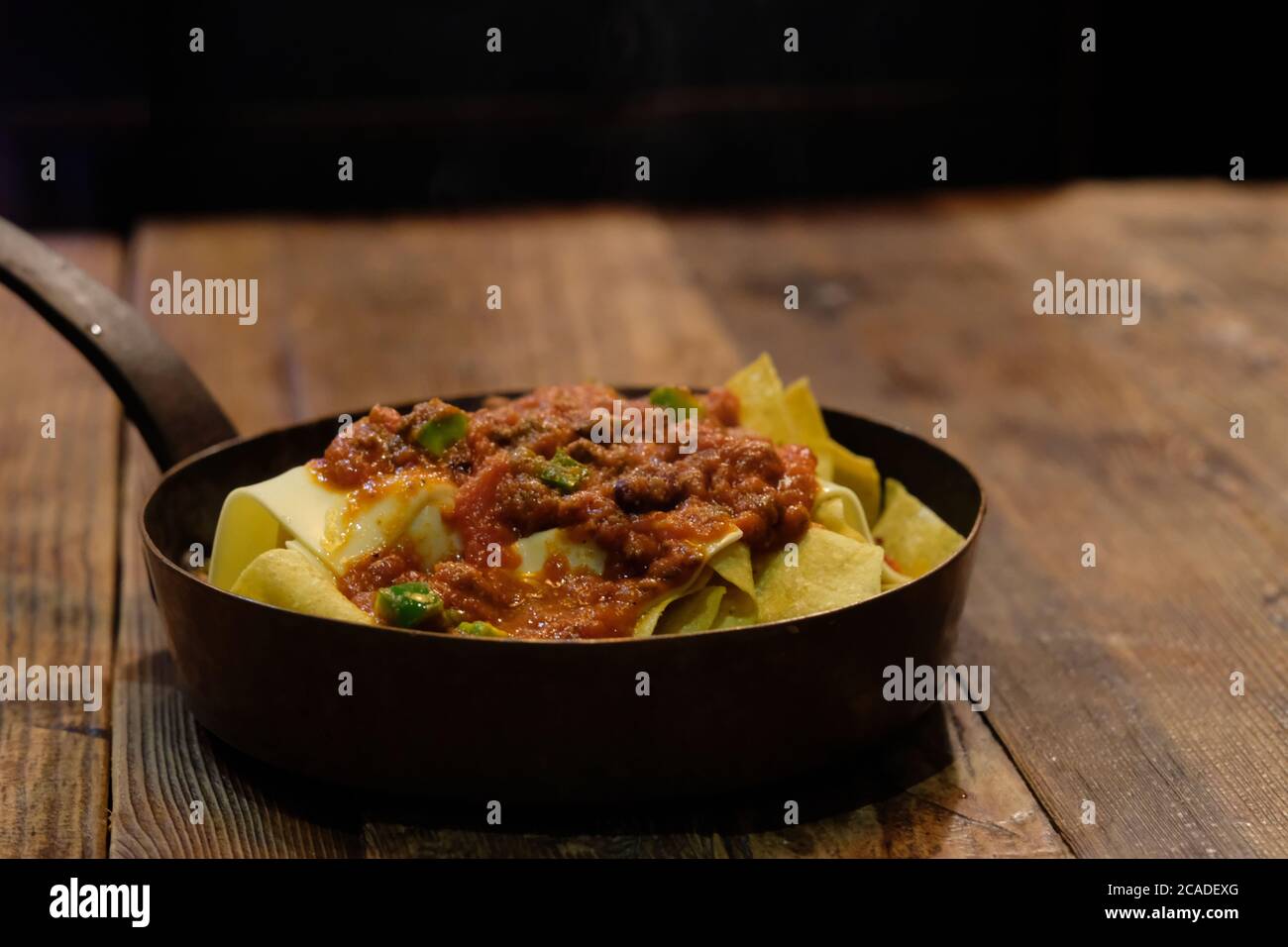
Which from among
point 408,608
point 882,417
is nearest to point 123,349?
point 408,608

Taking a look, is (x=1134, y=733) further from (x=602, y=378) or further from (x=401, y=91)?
(x=401, y=91)

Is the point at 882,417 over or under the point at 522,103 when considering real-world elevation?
under

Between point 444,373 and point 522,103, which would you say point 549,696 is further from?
point 522,103

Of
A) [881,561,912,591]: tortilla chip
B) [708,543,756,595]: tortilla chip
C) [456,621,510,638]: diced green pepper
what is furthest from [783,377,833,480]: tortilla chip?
[456,621,510,638]: diced green pepper

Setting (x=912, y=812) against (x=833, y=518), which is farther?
(x=833, y=518)

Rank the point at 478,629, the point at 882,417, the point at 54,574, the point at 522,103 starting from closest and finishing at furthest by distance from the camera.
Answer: the point at 478,629 < the point at 54,574 < the point at 882,417 < the point at 522,103

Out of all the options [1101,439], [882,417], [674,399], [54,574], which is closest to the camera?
[674,399]

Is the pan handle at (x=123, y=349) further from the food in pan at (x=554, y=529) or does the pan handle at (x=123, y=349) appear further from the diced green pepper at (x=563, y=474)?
the diced green pepper at (x=563, y=474)

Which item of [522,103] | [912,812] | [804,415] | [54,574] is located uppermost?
[522,103]
